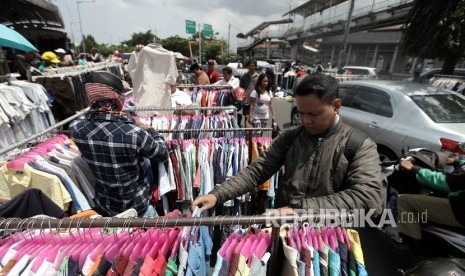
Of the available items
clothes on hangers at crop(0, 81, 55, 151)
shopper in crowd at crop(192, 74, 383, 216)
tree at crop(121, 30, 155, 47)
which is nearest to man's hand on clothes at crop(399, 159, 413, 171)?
shopper in crowd at crop(192, 74, 383, 216)

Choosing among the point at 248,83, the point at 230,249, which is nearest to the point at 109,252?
the point at 230,249

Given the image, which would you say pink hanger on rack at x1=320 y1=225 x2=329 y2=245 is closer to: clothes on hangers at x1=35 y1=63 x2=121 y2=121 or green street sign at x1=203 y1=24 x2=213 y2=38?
clothes on hangers at x1=35 y1=63 x2=121 y2=121

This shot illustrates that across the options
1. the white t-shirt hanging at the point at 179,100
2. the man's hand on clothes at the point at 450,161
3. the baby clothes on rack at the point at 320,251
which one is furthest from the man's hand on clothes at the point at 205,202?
the white t-shirt hanging at the point at 179,100

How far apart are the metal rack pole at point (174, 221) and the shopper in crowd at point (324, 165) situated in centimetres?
14

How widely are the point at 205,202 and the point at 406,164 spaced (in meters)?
2.78

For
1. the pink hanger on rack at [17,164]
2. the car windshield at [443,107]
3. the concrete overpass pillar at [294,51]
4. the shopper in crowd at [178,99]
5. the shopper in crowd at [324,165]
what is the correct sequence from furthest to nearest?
the concrete overpass pillar at [294,51] < the shopper in crowd at [178,99] < the car windshield at [443,107] < the pink hanger on rack at [17,164] < the shopper in crowd at [324,165]

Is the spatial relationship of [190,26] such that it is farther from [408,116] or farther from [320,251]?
[320,251]

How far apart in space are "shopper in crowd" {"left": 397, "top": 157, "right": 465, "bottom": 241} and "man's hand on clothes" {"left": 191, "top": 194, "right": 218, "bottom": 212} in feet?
8.43

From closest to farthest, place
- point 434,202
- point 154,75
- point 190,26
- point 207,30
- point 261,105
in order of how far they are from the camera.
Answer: point 434,202
point 154,75
point 261,105
point 190,26
point 207,30

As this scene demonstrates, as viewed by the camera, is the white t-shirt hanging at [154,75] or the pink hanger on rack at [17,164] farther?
the white t-shirt hanging at [154,75]

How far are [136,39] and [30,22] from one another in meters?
85.0

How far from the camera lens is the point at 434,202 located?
2.95 m

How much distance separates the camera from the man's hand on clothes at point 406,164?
317 cm

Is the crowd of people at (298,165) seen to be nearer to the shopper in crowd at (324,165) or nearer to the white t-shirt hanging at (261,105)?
the shopper in crowd at (324,165)
